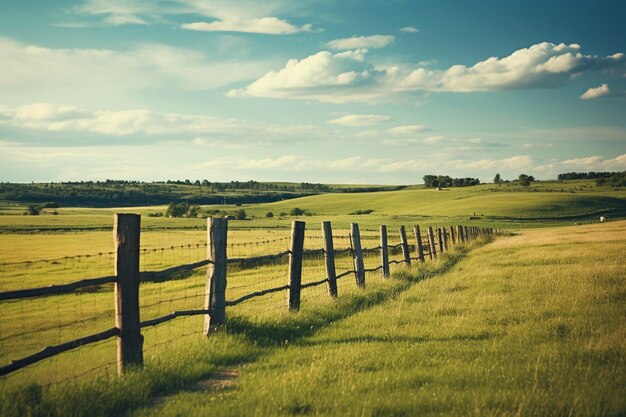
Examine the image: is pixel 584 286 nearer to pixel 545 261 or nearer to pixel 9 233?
pixel 545 261

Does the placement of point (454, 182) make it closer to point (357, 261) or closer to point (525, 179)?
point (525, 179)

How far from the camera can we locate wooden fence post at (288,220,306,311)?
11.7m

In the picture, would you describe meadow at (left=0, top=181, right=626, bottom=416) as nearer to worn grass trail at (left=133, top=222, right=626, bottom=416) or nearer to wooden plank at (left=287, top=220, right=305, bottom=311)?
worn grass trail at (left=133, top=222, right=626, bottom=416)

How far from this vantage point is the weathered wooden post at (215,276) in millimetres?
9297

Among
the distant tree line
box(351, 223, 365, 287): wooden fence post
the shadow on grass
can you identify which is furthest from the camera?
the distant tree line

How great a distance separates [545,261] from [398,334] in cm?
1667

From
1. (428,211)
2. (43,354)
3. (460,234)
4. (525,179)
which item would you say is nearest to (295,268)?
(43,354)

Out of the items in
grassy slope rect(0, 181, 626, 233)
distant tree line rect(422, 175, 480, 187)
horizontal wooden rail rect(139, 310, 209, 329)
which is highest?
distant tree line rect(422, 175, 480, 187)

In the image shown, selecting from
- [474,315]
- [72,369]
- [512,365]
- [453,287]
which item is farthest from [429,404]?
[453,287]

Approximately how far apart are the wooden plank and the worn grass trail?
44.9 inches

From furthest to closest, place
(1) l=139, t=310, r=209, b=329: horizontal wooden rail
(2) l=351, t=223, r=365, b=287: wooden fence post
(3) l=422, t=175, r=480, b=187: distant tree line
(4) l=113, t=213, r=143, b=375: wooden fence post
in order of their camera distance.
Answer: (3) l=422, t=175, r=480, b=187: distant tree line < (2) l=351, t=223, r=365, b=287: wooden fence post < (1) l=139, t=310, r=209, b=329: horizontal wooden rail < (4) l=113, t=213, r=143, b=375: wooden fence post

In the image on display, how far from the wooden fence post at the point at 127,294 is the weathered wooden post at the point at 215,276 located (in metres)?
2.09

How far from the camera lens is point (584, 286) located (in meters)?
14.4

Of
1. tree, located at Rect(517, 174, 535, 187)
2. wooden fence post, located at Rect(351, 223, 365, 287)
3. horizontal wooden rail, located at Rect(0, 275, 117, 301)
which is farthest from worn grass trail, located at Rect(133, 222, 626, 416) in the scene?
tree, located at Rect(517, 174, 535, 187)
